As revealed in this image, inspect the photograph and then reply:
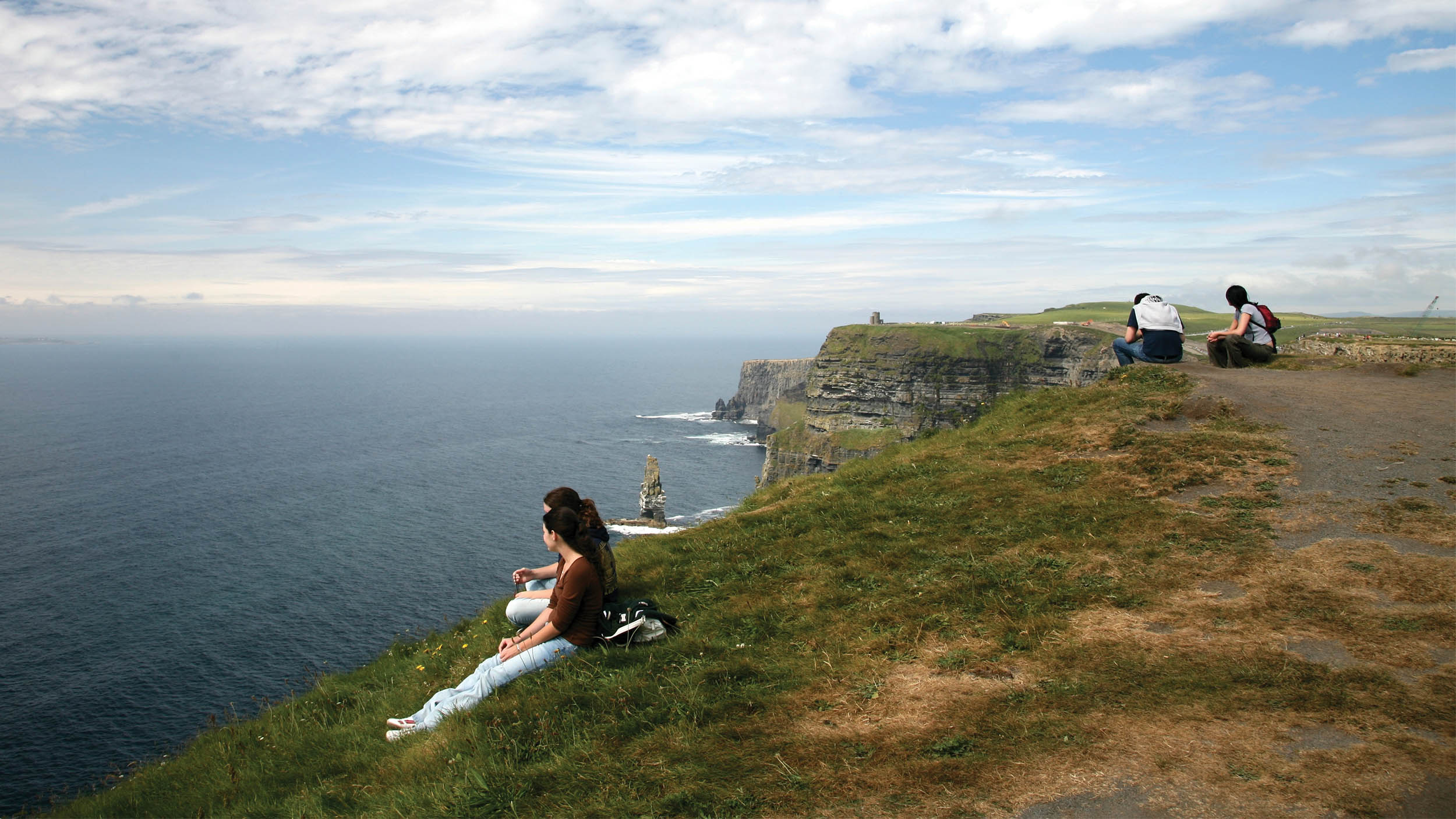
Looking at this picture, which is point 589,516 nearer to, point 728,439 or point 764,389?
point 728,439

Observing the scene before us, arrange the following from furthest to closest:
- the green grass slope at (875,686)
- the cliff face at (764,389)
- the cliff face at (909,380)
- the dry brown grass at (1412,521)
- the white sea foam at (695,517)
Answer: the cliff face at (764,389) < the cliff face at (909,380) < the white sea foam at (695,517) < the dry brown grass at (1412,521) < the green grass slope at (875,686)

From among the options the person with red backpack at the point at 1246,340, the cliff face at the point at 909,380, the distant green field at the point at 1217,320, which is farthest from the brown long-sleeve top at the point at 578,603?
the cliff face at the point at 909,380

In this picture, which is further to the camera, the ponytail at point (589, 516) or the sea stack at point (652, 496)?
the sea stack at point (652, 496)

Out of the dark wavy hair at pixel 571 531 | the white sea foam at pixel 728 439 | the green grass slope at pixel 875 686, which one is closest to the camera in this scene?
the green grass slope at pixel 875 686

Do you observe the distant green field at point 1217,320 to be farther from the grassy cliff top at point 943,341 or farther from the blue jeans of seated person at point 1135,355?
the blue jeans of seated person at point 1135,355

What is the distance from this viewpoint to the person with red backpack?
57.2ft

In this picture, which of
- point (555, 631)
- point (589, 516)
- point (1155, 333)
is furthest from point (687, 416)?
point (555, 631)

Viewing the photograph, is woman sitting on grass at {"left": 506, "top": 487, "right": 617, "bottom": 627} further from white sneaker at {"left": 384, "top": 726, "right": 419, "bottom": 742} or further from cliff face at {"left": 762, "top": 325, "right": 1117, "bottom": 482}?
cliff face at {"left": 762, "top": 325, "right": 1117, "bottom": 482}

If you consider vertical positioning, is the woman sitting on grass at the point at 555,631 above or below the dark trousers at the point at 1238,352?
below

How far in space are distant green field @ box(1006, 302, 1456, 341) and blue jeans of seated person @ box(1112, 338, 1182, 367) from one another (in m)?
29.8

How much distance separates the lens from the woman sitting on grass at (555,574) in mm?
8656

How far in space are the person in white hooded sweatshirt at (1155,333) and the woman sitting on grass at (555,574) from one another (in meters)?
13.7

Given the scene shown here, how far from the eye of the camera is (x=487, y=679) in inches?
316

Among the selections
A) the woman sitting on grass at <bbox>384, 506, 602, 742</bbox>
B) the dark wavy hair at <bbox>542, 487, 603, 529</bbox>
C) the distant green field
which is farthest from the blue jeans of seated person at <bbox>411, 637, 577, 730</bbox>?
the distant green field
